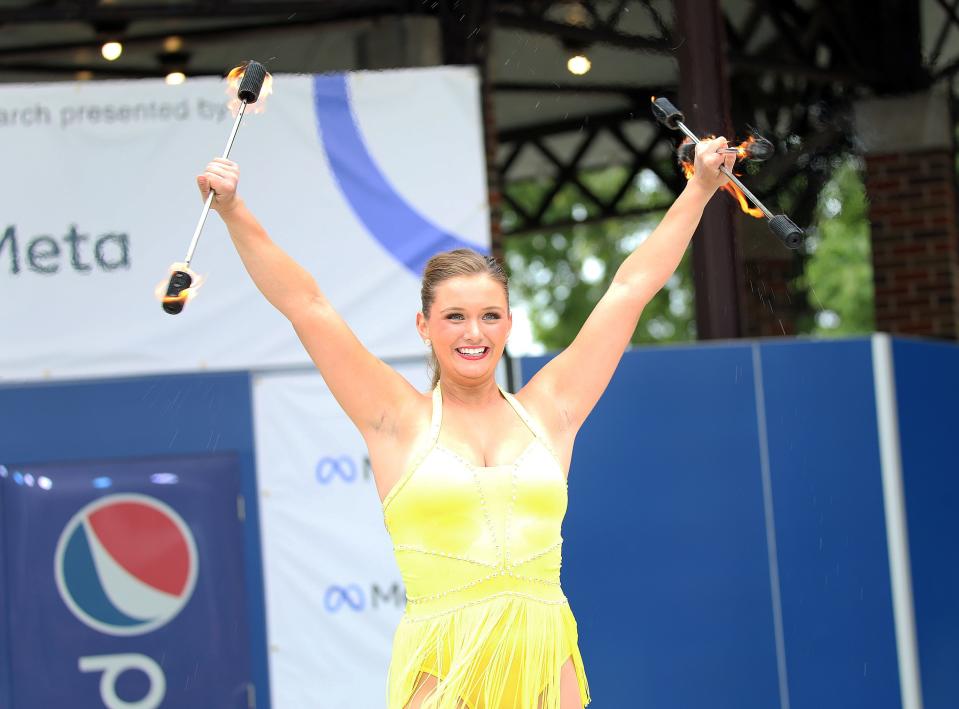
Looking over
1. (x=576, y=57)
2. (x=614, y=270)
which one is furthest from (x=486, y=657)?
(x=614, y=270)

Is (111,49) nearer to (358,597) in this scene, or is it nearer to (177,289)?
(358,597)

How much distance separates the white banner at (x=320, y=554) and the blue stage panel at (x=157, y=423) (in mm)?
78

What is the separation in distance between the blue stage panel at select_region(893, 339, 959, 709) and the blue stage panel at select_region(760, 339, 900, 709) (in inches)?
7.2

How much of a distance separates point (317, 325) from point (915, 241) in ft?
→ 26.1

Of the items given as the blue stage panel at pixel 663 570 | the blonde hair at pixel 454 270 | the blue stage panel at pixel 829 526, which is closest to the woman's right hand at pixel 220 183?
the blonde hair at pixel 454 270

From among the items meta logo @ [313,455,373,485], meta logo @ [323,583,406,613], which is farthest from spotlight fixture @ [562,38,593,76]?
meta logo @ [323,583,406,613]

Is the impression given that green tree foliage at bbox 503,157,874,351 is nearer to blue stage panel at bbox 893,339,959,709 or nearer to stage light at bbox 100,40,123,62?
stage light at bbox 100,40,123,62

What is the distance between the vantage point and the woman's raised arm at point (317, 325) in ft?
9.50

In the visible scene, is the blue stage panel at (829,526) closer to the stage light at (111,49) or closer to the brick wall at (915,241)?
the brick wall at (915,241)

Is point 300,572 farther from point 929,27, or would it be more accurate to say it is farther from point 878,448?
point 929,27

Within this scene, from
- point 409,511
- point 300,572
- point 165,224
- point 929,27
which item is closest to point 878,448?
point 300,572

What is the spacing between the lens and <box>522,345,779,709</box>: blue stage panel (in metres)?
6.19

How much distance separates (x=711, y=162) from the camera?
312 centimetres

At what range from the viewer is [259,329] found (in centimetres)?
596
